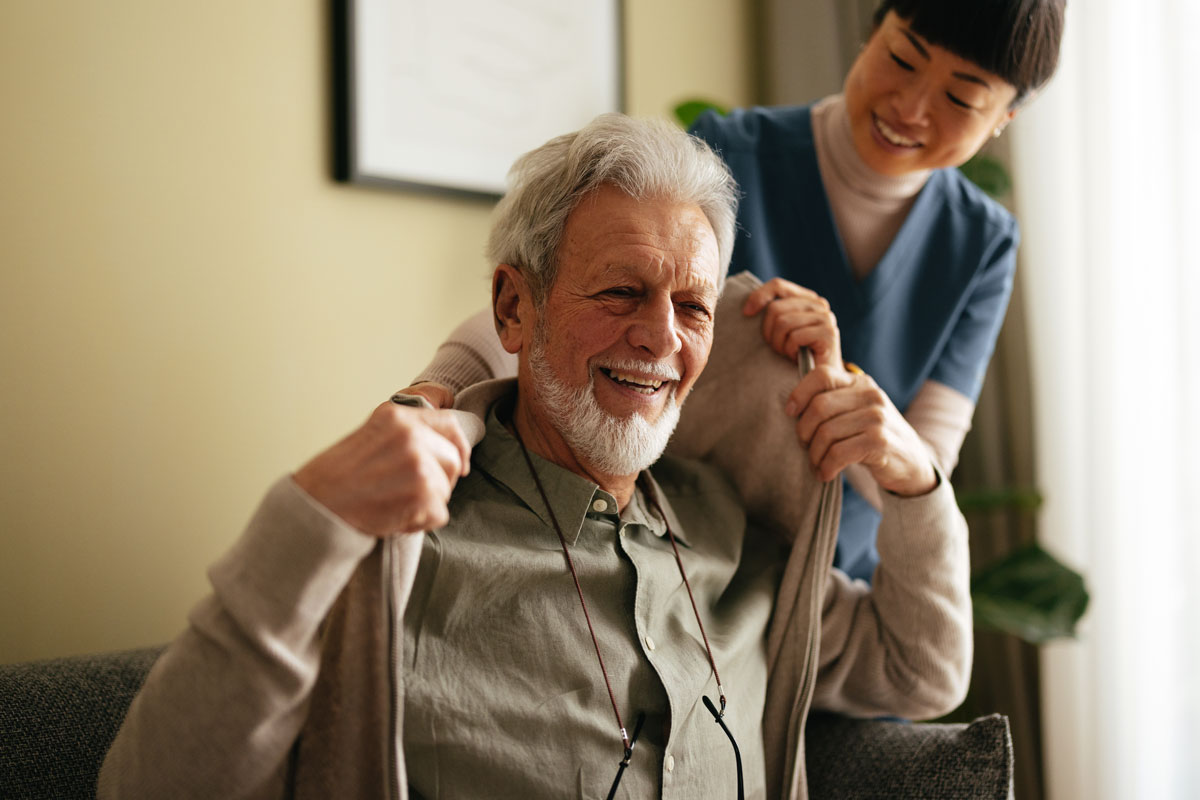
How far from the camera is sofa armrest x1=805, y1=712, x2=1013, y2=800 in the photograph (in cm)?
132

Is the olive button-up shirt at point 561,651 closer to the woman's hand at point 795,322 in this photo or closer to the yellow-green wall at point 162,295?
the woman's hand at point 795,322

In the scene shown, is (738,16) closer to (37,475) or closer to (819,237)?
(819,237)

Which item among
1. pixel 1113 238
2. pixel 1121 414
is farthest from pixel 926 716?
pixel 1113 238

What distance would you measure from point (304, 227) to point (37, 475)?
2.22ft

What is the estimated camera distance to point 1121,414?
7.61 feet

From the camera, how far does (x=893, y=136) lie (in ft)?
5.30

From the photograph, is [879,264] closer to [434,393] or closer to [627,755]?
[434,393]

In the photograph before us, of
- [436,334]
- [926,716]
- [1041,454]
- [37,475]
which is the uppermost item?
[436,334]

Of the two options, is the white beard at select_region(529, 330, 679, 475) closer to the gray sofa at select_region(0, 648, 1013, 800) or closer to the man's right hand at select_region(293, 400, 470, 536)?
the man's right hand at select_region(293, 400, 470, 536)

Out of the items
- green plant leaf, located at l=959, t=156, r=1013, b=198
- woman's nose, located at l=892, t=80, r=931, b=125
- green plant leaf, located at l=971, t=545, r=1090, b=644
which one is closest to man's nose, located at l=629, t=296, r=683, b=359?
woman's nose, located at l=892, t=80, r=931, b=125

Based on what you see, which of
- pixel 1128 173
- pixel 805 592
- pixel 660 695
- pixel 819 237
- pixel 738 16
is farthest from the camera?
pixel 738 16

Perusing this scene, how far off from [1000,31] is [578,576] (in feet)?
3.48

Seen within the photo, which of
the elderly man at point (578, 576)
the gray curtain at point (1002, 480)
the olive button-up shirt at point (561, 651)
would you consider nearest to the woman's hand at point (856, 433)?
the elderly man at point (578, 576)

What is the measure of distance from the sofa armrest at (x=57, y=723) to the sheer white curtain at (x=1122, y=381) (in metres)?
2.21
